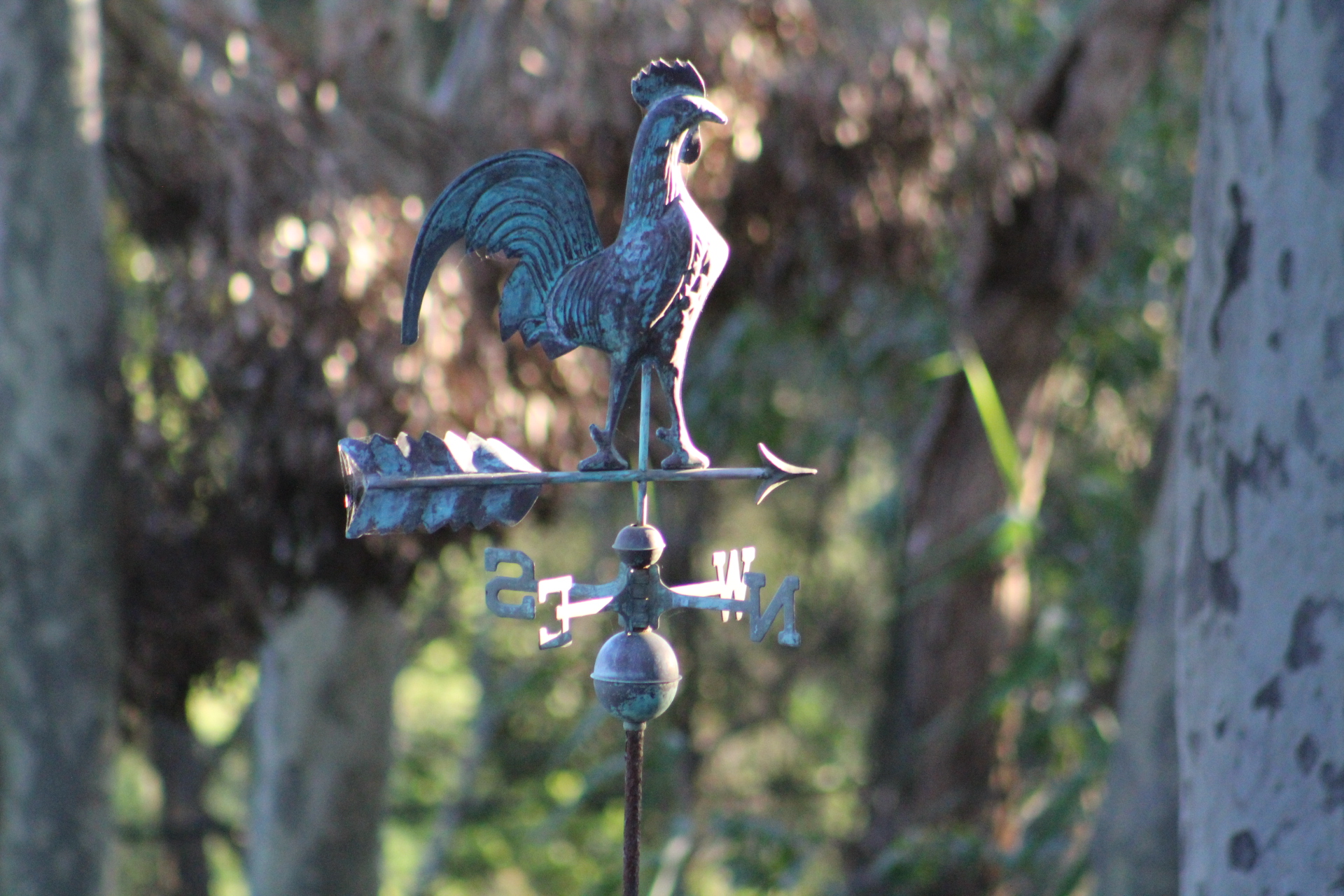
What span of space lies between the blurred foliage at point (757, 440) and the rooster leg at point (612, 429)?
752mm

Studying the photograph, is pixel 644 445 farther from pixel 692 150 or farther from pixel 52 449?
pixel 52 449

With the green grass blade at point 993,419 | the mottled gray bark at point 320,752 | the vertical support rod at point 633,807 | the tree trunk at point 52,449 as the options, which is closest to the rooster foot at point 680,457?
the vertical support rod at point 633,807

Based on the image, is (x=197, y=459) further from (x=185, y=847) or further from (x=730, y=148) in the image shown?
(x=185, y=847)

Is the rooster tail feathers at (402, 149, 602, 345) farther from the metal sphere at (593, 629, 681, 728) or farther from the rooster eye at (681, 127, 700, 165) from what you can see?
the metal sphere at (593, 629, 681, 728)

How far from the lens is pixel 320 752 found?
2439mm

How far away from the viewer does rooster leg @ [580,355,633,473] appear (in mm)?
688

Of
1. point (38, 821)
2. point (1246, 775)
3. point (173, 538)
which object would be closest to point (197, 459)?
point (173, 538)

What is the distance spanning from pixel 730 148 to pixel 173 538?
3.00 ft

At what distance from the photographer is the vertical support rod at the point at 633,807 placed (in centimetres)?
64

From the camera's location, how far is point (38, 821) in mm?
1556

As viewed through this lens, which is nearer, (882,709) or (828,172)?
(828,172)

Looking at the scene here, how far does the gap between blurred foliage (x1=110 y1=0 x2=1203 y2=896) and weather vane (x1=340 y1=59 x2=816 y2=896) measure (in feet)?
2.35

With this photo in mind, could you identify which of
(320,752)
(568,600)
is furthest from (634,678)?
(320,752)

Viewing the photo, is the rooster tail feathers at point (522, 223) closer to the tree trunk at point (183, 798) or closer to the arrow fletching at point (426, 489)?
the arrow fletching at point (426, 489)
